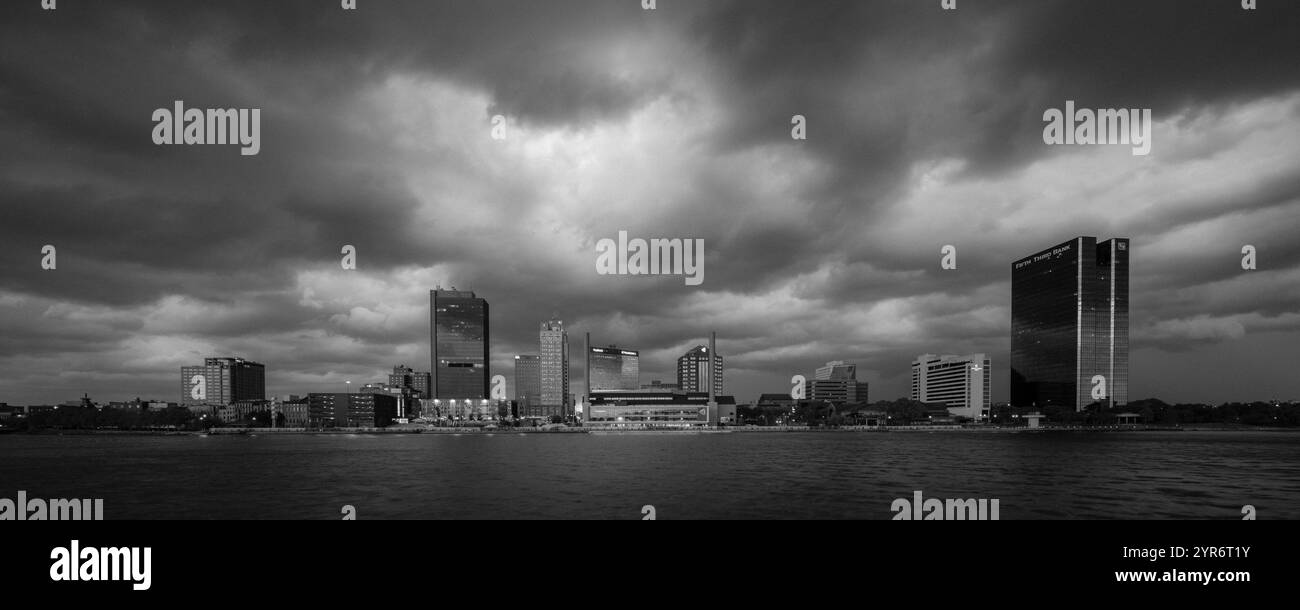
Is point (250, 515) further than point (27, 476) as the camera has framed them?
No

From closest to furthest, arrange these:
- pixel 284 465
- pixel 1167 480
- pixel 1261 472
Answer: pixel 1167 480 < pixel 1261 472 < pixel 284 465

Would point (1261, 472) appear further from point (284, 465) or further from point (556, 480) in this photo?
point (284, 465)

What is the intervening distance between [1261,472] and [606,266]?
78.6 meters

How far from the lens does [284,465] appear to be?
7794 cm
